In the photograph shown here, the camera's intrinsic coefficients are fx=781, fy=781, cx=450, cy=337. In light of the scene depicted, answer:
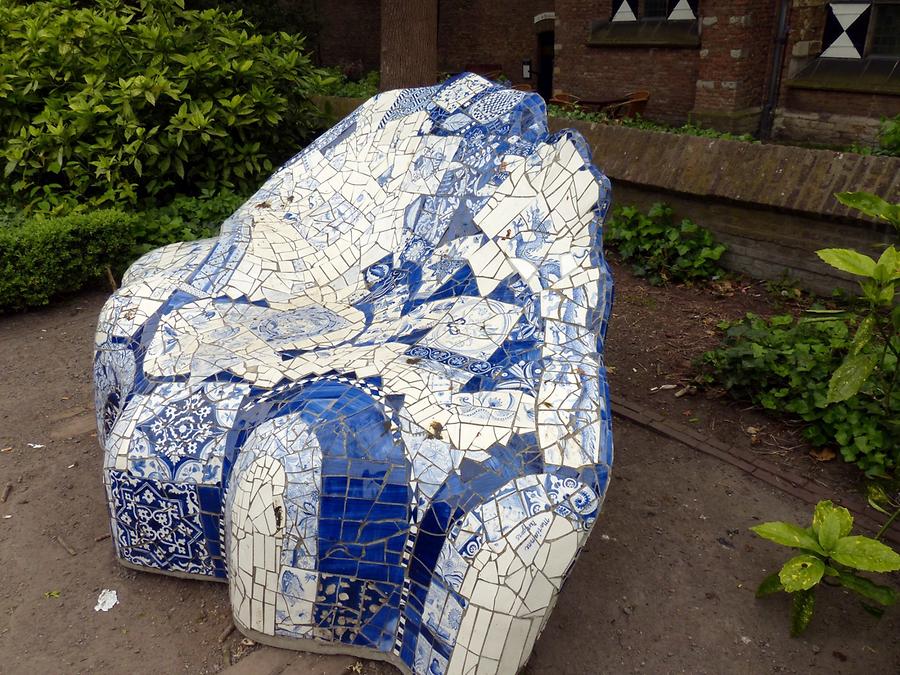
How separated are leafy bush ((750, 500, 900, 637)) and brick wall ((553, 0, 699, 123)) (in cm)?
925

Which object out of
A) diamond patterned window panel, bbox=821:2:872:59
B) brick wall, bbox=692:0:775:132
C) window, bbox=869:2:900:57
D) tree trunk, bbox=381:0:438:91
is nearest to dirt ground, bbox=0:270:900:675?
tree trunk, bbox=381:0:438:91

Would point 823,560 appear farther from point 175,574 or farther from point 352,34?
point 352,34

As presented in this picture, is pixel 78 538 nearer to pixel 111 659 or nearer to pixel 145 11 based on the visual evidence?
pixel 111 659

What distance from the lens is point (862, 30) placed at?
9.48m

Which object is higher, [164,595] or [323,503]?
[323,503]

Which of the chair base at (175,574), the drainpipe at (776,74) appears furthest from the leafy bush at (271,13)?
the chair base at (175,574)

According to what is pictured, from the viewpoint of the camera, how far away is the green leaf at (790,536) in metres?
2.67

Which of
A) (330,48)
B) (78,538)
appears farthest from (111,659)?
(330,48)

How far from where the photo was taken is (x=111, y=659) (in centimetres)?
262

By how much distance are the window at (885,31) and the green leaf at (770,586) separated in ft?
28.6

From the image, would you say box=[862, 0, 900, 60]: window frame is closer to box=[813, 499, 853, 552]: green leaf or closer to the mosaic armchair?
the mosaic armchair

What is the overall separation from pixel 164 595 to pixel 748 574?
87.2 inches

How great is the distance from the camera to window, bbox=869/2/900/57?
9188 millimetres

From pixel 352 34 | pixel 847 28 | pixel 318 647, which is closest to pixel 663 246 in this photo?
pixel 318 647
